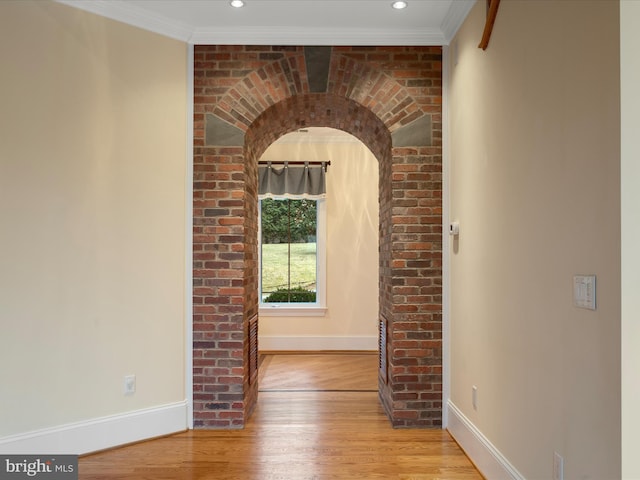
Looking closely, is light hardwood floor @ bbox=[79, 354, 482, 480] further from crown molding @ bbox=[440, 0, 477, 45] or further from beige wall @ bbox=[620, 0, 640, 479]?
crown molding @ bbox=[440, 0, 477, 45]

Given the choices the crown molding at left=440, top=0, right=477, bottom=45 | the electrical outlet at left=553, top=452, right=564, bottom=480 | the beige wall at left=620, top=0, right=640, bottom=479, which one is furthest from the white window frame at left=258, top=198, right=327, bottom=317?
the beige wall at left=620, top=0, right=640, bottom=479

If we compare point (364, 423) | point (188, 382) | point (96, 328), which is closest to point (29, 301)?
point (96, 328)

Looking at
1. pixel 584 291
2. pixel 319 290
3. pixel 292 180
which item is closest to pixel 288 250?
pixel 319 290

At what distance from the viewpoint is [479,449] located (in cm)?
269

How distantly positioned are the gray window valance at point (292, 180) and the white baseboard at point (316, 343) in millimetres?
1766

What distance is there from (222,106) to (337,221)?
9.29 ft

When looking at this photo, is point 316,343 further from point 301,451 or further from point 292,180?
point 301,451

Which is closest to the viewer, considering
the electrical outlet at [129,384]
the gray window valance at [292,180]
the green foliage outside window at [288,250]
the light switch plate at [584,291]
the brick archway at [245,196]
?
the light switch plate at [584,291]

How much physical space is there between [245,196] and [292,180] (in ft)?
8.15

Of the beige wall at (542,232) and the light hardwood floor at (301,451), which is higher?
the beige wall at (542,232)

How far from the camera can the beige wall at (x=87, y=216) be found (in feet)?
8.86

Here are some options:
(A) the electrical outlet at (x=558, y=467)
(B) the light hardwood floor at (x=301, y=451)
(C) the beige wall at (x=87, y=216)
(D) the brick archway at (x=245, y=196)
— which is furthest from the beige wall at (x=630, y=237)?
(C) the beige wall at (x=87, y=216)

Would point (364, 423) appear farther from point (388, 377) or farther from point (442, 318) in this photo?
point (442, 318)

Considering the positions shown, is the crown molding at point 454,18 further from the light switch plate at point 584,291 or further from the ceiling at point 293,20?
the light switch plate at point 584,291
